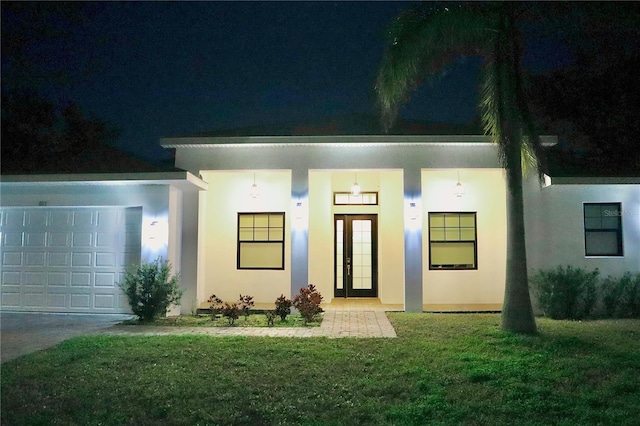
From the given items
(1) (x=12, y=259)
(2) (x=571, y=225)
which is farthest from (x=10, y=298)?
(2) (x=571, y=225)

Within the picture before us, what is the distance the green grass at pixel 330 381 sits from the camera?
5.55 meters

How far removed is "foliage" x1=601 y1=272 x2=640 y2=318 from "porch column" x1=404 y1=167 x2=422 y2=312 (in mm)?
4132

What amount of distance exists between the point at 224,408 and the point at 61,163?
22379 millimetres

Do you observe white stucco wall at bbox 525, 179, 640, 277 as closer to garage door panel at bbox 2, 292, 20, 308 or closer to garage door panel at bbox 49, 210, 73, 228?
garage door panel at bbox 49, 210, 73, 228

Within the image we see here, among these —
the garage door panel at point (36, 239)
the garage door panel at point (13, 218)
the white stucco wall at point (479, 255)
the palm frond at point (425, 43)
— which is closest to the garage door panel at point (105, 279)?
the garage door panel at point (36, 239)

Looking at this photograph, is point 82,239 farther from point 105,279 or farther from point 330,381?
point 330,381

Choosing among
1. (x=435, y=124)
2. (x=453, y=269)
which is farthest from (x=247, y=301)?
(x=435, y=124)

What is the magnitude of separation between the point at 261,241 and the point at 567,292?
737cm

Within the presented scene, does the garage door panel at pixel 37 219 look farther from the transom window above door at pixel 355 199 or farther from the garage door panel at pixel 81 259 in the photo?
the transom window above door at pixel 355 199

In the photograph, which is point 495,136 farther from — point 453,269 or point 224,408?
point 224,408

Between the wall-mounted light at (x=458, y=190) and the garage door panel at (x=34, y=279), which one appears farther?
the wall-mounted light at (x=458, y=190)

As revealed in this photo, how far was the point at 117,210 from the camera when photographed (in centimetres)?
1248

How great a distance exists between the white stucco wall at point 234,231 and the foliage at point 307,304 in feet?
8.33

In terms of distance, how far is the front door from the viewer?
48.2 feet
